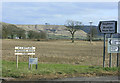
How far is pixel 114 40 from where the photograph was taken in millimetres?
12305

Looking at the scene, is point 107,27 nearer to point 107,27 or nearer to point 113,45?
point 107,27

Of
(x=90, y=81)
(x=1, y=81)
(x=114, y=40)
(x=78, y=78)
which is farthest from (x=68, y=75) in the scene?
(x=114, y=40)

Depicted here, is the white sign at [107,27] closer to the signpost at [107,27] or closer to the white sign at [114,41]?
the signpost at [107,27]

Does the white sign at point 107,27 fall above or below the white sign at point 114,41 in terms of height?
above

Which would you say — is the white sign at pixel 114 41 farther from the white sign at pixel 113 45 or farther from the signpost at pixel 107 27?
the signpost at pixel 107 27

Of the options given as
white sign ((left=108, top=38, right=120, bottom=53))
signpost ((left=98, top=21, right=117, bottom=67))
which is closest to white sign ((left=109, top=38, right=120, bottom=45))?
white sign ((left=108, top=38, right=120, bottom=53))

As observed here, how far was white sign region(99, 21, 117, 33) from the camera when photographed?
42.1 ft

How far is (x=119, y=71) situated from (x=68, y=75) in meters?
2.51

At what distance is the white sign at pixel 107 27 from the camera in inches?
506

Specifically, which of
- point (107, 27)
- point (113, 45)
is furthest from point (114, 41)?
point (107, 27)

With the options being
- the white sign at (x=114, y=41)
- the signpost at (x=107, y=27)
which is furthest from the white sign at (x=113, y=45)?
the signpost at (x=107, y=27)

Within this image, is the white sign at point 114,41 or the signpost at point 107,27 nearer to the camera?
the white sign at point 114,41

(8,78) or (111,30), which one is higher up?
(111,30)

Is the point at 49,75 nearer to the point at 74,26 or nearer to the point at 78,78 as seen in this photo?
the point at 78,78
